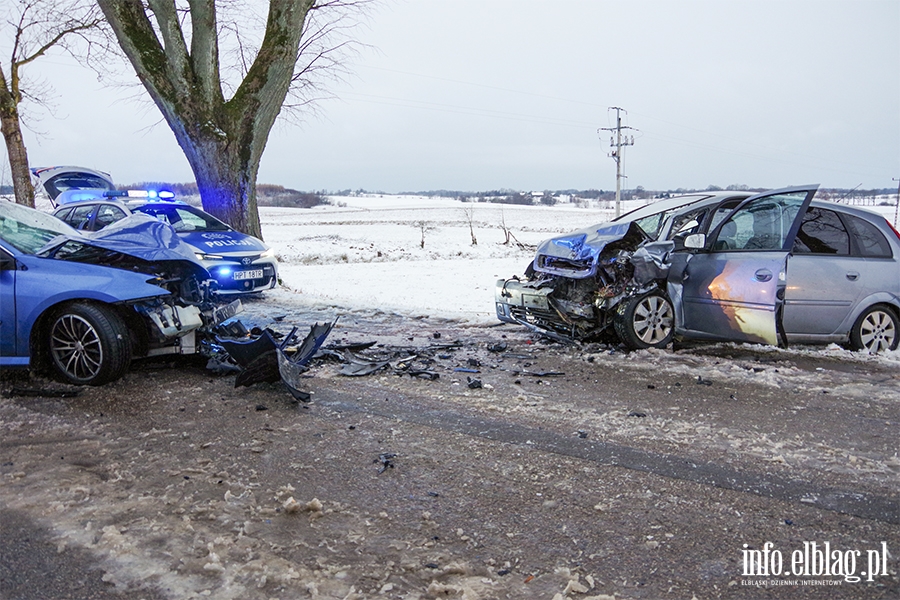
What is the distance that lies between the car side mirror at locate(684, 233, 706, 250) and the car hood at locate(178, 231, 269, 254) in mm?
6682

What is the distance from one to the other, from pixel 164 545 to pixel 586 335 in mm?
5161

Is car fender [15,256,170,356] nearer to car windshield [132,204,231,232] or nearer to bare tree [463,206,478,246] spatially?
car windshield [132,204,231,232]

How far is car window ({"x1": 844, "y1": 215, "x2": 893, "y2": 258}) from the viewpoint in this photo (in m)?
6.67

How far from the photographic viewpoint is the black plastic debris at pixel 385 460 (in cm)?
374

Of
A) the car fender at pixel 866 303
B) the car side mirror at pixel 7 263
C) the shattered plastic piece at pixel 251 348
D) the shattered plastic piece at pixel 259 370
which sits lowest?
the shattered plastic piece at pixel 259 370

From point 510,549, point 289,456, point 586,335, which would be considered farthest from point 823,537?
point 586,335

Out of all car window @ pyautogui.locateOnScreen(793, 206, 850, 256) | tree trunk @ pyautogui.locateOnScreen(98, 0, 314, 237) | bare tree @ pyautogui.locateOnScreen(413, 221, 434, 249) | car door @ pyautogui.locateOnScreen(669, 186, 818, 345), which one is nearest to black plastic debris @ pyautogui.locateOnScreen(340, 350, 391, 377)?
car door @ pyautogui.locateOnScreen(669, 186, 818, 345)

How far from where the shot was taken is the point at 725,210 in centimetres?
729

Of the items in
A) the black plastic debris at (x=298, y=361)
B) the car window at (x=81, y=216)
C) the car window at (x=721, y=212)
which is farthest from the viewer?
the car window at (x=81, y=216)

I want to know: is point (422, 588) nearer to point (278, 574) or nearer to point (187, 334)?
point (278, 574)

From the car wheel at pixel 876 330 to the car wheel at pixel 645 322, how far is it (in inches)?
72.6

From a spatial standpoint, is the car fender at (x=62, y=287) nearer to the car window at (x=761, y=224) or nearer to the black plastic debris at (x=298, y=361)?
the black plastic debris at (x=298, y=361)

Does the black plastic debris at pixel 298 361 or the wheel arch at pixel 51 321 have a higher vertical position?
the wheel arch at pixel 51 321

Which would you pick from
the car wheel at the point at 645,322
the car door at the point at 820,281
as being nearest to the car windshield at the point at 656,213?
the car wheel at the point at 645,322
